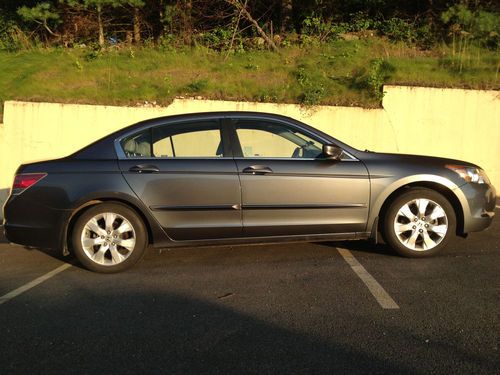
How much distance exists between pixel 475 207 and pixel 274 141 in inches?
89.8

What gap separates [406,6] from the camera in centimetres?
1440

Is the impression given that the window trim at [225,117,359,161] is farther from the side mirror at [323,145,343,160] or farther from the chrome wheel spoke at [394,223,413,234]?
the chrome wheel spoke at [394,223,413,234]

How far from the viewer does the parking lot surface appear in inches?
124

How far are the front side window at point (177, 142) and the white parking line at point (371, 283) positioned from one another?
1.81 meters

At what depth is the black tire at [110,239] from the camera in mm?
4887

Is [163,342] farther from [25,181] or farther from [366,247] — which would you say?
[366,247]

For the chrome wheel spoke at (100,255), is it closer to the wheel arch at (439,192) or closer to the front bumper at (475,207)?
the wheel arch at (439,192)

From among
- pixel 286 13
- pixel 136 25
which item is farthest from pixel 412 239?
pixel 136 25

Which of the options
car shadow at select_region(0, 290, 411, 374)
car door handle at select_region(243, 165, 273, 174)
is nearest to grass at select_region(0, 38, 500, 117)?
car door handle at select_region(243, 165, 273, 174)

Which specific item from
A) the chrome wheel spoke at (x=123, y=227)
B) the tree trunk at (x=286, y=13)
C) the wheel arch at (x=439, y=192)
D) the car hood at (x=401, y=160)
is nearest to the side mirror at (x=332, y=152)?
the car hood at (x=401, y=160)

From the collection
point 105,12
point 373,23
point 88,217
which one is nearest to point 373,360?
point 88,217

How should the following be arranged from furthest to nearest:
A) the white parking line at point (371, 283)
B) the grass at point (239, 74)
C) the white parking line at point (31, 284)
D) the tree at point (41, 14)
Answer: the tree at point (41, 14) → the grass at point (239, 74) → the white parking line at point (31, 284) → the white parking line at point (371, 283)

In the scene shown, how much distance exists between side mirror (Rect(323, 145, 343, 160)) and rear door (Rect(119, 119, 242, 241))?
976 millimetres

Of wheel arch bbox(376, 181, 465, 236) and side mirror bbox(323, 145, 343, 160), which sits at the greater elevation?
side mirror bbox(323, 145, 343, 160)
